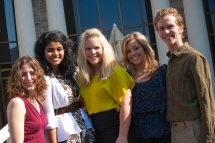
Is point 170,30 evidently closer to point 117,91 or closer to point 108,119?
point 117,91

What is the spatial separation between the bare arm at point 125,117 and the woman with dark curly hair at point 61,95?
0.38 meters

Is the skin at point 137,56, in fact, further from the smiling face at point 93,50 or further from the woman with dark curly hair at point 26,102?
the woman with dark curly hair at point 26,102

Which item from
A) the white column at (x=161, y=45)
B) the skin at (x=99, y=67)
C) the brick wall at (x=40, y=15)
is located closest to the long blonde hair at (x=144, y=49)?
the skin at (x=99, y=67)

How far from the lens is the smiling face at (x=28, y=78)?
3.13 m

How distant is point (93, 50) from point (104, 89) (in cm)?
43

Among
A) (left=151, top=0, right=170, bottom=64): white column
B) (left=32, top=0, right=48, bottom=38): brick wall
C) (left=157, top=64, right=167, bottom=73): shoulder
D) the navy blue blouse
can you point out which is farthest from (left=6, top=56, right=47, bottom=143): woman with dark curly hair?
(left=32, top=0, right=48, bottom=38): brick wall

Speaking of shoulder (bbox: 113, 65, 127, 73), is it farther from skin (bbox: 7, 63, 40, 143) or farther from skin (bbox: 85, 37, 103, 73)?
skin (bbox: 7, 63, 40, 143)

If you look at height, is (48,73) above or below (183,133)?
above

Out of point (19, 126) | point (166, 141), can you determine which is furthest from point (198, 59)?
point (19, 126)

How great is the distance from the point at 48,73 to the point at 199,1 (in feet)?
31.2

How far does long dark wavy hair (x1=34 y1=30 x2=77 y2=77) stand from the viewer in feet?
11.5

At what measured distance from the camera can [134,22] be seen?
13352mm

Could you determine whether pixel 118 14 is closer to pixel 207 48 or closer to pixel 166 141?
pixel 207 48

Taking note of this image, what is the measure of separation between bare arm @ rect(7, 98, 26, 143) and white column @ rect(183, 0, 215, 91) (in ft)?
31.2
